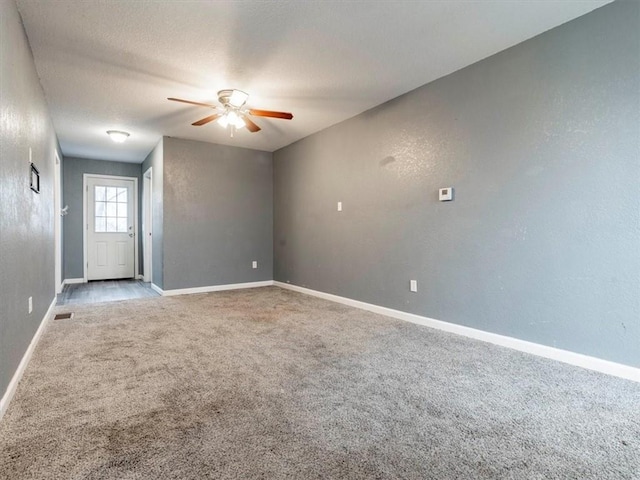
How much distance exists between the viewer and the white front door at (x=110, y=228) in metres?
6.83

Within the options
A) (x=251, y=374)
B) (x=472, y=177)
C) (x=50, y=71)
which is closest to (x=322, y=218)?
(x=472, y=177)

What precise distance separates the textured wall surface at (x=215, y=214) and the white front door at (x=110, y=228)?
250cm

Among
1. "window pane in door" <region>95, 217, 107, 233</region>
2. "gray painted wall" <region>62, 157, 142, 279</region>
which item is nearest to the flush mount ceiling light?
"gray painted wall" <region>62, 157, 142, 279</region>

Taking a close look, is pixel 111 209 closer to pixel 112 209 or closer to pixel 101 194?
pixel 112 209

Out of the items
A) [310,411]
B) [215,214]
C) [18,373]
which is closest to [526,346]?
[310,411]

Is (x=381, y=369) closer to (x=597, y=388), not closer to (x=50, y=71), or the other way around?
(x=597, y=388)

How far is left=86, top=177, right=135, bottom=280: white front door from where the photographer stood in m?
6.83

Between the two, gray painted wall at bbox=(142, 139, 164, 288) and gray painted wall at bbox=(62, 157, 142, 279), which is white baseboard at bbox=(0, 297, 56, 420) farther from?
gray painted wall at bbox=(62, 157, 142, 279)

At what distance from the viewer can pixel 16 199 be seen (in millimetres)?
2217

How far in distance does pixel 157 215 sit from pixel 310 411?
15.8 ft

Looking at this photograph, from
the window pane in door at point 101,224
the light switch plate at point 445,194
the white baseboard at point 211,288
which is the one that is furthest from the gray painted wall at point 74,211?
the light switch plate at point 445,194

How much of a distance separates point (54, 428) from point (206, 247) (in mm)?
4086

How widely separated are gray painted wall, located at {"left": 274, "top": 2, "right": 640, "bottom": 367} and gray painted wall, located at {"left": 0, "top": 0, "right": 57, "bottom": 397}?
327cm

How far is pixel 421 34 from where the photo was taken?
2.62 metres
